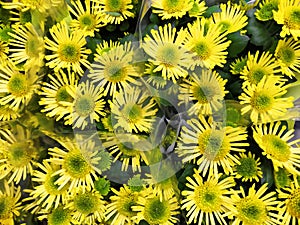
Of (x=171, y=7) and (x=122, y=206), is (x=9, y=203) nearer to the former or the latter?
(x=122, y=206)

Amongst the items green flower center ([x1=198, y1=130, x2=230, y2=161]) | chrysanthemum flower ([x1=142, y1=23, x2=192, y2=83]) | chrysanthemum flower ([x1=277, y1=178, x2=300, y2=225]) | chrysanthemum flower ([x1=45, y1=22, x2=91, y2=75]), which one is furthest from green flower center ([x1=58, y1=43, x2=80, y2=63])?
chrysanthemum flower ([x1=277, y1=178, x2=300, y2=225])

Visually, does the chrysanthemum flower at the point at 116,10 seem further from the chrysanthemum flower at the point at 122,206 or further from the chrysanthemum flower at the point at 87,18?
the chrysanthemum flower at the point at 122,206

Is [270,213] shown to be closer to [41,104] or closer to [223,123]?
[223,123]

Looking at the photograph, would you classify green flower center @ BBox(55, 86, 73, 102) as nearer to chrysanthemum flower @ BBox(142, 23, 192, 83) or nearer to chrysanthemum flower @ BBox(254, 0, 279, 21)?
chrysanthemum flower @ BBox(142, 23, 192, 83)

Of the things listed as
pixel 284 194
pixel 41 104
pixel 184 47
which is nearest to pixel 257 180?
pixel 284 194

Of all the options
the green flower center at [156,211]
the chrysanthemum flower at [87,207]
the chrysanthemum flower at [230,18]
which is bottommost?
the chrysanthemum flower at [87,207]

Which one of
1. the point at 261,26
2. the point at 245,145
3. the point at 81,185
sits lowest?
the point at 81,185

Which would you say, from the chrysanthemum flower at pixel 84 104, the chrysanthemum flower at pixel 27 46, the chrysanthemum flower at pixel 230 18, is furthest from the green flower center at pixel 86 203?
the chrysanthemum flower at pixel 230 18
